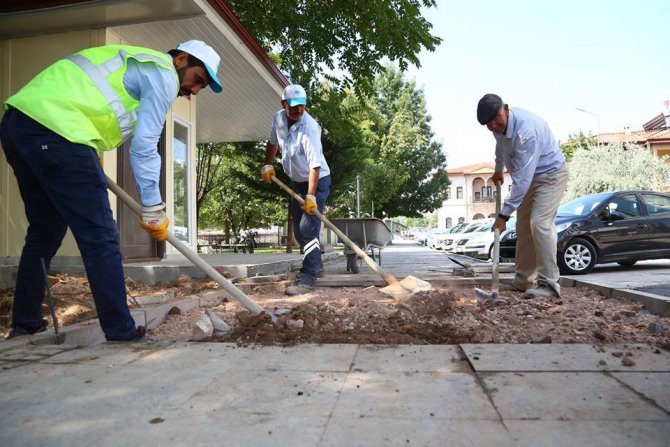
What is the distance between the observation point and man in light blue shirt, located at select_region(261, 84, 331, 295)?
500 centimetres

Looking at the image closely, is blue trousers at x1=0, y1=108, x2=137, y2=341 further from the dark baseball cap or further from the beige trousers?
the beige trousers

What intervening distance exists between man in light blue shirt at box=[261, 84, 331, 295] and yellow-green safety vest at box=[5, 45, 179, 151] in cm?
226

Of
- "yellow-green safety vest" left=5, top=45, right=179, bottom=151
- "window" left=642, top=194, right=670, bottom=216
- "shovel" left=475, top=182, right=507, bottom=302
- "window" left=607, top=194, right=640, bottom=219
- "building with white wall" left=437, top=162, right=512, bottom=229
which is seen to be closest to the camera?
"yellow-green safety vest" left=5, top=45, right=179, bottom=151

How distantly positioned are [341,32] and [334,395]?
10209 mm

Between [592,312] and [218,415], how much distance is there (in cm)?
320

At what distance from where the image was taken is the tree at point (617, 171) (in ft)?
100

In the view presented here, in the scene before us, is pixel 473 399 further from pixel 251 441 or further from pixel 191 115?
pixel 191 115

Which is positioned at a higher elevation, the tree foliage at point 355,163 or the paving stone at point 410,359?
the tree foliage at point 355,163

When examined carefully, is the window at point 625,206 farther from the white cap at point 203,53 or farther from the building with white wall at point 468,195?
the building with white wall at point 468,195

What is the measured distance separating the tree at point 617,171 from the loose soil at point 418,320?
30.5 metres

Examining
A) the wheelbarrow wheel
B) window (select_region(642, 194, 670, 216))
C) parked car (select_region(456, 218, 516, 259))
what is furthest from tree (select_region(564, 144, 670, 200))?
the wheelbarrow wheel

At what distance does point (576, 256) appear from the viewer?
8.84 metres

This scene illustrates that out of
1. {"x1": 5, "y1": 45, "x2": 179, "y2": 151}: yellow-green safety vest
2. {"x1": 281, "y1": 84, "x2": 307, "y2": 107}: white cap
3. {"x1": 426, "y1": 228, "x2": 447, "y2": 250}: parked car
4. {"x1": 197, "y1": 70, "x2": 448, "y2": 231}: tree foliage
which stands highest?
{"x1": 197, "y1": 70, "x2": 448, "y2": 231}: tree foliage

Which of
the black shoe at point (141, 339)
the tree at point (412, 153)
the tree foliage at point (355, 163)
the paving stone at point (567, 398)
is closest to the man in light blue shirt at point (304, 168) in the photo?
the black shoe at point (141, 339)
